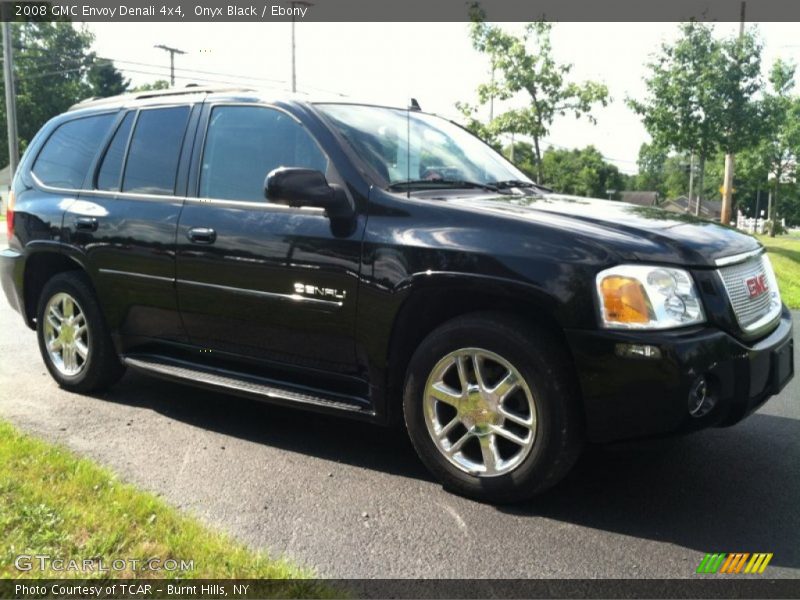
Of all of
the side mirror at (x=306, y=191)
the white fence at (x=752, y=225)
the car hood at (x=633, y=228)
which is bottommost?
the white fence at (x=752, y=225)

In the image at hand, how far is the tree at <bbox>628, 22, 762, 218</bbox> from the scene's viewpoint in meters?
19.5

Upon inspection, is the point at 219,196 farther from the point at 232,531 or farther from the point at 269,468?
the point at 232,531

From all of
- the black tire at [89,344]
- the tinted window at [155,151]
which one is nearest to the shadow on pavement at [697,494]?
the tinted window at [155,151]

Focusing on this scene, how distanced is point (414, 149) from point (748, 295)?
1893 millimetres

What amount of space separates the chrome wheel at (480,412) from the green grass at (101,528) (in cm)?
100

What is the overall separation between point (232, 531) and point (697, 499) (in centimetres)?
208

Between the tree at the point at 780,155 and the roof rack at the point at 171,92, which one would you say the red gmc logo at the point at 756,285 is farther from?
the tree at the point at 780,155

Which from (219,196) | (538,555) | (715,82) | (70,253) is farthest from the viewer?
(715,82)

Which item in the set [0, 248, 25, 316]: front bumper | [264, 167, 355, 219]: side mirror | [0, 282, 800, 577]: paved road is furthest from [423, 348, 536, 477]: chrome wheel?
[0, 248, 25, 316]: front bumper

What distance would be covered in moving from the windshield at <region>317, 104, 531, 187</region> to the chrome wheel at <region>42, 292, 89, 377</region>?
2.27m

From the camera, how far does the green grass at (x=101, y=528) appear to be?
2.71 metres

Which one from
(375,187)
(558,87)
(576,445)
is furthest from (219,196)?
(558,87)

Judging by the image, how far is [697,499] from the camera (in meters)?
3.46

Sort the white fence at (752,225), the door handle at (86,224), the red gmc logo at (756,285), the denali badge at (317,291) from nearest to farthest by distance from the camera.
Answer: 1. the red gmc logo at (756,285)
2. the denali badge at (317,291)
3. the door handle at (86,224)
4. the white fence at (752,225)
